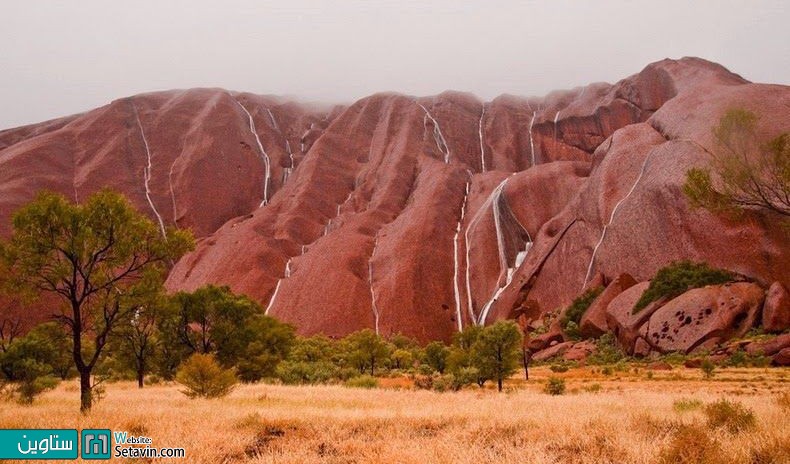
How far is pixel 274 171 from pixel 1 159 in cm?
5726

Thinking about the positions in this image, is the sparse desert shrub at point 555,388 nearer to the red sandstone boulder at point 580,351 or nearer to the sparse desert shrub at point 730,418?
the sparse desert shrub at point 730,418

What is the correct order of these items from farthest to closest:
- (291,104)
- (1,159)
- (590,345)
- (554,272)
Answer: (291,104) < (1,159) < (554,272) < (590,345)

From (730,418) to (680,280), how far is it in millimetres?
44862

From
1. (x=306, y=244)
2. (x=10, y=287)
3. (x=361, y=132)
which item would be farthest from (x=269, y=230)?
(x=10, y=287)

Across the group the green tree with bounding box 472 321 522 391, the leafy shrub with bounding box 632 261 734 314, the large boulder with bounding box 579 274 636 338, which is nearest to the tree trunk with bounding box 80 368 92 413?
the green tree with bounding box 472 321 522 391

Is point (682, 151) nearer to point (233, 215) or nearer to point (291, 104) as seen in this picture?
point (233, 215)

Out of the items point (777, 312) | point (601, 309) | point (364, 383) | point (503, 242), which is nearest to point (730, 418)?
point (364, 383)

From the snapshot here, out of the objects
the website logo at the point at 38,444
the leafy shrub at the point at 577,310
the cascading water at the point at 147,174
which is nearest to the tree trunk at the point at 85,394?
the website logo at the point at 38,444

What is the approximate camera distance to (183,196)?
122812 mm

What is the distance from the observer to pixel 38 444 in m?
9.30

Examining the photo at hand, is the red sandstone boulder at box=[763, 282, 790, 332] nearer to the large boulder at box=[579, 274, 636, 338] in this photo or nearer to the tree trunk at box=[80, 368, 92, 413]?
the large boulder at box=[579, 274, 636, 338]

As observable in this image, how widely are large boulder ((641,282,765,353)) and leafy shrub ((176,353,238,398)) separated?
37549 mm

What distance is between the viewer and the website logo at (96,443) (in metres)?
8.99

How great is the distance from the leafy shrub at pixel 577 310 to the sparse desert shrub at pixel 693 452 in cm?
5283
